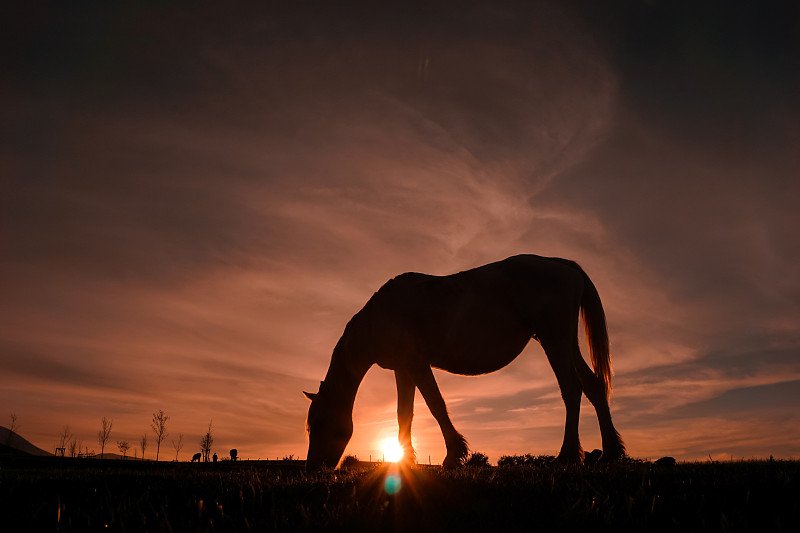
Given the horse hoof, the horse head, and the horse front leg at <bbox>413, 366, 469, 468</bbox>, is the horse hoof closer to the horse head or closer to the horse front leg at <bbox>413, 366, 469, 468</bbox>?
the horse front leg at <bbox>413, 366, 469, 468</bbox>

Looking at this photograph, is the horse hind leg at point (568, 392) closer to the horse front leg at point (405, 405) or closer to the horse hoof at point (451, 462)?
the horse hoof at point (451, 462)

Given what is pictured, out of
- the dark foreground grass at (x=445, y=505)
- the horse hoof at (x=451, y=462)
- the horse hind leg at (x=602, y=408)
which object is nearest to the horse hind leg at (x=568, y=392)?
the horse hind leg at (x=602, y=408)

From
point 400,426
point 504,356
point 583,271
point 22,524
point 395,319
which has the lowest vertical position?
point 22,524

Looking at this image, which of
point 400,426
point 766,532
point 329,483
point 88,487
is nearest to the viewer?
point 766,532

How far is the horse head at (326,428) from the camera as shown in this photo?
10.7 metres

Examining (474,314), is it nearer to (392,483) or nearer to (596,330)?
(596,330)

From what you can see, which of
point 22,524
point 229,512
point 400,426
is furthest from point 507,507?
point 400,426

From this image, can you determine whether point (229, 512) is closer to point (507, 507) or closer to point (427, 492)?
point (427, 492)

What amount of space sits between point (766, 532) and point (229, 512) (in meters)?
3.46

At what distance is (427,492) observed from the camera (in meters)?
4.46

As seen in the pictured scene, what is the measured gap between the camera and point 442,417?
33.4 ft

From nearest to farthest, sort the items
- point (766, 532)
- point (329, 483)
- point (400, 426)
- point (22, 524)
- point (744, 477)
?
point (766, 532), point (22, 524), point (744, 477), point (329, 483), point (400, 426)

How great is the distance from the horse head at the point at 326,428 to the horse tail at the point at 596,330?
5111 millimetres

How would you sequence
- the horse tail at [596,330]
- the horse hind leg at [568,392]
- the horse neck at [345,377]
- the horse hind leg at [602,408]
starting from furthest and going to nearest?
1. the horse neck at [345,377]
2. the horse tail at [596,330]
3. the horse hind leg at [602,408]
4. the horse hind leg at [568,392]
